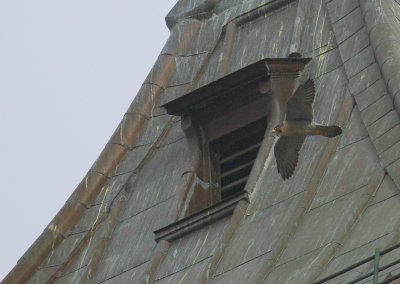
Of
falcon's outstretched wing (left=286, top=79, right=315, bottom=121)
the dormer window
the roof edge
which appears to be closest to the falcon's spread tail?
falcon's outstretched wing (left=286, top=79, right=315, bottom=121)

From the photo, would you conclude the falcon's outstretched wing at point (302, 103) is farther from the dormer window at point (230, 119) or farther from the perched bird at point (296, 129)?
the dormer window at point (230, 119)

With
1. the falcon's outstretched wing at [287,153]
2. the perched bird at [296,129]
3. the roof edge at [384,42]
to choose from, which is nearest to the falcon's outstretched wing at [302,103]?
the perched bird at [296,129]

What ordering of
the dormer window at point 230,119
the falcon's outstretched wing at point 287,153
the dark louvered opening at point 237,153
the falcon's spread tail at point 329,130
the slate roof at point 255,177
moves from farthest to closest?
the dark louvered opening at point 237,153 → the dormer window at point 230,119 → the falcon's outstretched wing at point 287,153 → the falcon's spread tail at point 329,130 → the slate roof at point 255,177

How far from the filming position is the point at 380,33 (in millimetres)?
49125

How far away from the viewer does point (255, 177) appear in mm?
48688

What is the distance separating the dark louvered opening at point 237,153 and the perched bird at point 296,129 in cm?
383

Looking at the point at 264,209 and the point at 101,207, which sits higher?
the point at 101,207

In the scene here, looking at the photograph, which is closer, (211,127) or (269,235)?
(269,235)

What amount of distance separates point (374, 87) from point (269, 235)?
10.5 ft

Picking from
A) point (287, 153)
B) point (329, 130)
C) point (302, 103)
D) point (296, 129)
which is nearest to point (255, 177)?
point (287, 153)

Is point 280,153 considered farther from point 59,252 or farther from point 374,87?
point 59,252

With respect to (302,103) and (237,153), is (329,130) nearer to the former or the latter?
(302,103)

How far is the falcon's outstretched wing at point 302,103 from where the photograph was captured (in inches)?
1779

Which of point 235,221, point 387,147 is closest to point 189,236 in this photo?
point 235,221
